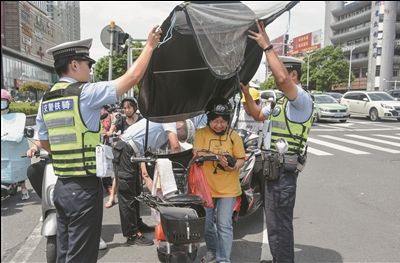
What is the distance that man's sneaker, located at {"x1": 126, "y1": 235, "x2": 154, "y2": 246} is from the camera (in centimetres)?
461

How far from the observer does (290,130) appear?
136 inches

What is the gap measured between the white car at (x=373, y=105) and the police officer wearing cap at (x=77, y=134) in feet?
68.7

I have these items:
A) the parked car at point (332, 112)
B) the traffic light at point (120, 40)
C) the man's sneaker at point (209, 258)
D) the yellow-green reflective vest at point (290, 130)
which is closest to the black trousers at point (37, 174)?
the man's sneaker at point (209, 258)

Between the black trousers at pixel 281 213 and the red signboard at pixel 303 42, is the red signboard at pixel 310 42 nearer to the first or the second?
the red signboard at pixel 303 42

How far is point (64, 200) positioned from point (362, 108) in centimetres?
2254

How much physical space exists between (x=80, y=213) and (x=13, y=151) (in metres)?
3.04

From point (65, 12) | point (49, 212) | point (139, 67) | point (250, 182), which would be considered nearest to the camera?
point (139, 67)

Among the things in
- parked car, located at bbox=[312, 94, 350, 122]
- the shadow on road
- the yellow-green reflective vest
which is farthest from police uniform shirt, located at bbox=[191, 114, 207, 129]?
parked car, located at bbox=[312, 94, 350, 122]

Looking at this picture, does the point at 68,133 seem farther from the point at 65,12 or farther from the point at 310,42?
the point at 310,42

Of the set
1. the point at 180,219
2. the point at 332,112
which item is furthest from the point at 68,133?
the point at 332,112

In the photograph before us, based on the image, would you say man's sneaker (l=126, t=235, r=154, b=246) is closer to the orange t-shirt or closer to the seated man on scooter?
the seated man on scooter

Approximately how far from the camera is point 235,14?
275 centimetres

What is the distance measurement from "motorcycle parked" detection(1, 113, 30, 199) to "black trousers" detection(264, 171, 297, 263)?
2.86 meters

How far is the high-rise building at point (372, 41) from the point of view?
64125mm
